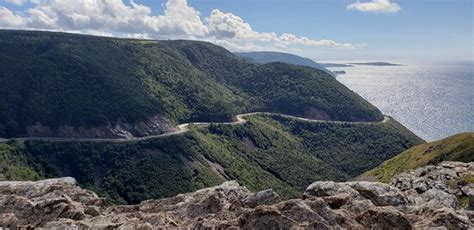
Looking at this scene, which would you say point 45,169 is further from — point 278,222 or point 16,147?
point 278,222

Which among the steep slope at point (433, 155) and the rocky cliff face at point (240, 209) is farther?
the steep slope at point (433, 155)

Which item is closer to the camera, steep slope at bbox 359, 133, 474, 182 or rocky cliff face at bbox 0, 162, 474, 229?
rocky cliff face at bbox 0, 162, 474, 229

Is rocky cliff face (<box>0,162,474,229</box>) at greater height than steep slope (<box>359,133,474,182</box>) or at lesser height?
greater

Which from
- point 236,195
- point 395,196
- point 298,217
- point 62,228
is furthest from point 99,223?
point 395,196

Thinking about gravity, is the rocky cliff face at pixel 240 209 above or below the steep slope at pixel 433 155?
above
